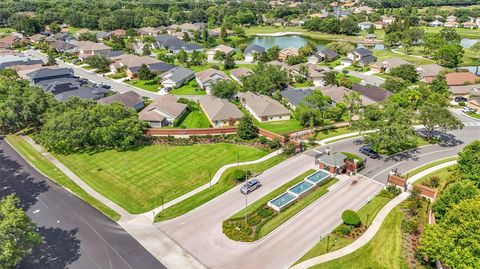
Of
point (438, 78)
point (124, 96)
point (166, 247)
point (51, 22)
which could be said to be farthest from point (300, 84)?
point (51, 22)

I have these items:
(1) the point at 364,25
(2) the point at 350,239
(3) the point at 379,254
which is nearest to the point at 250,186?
(2) the point at 350,239

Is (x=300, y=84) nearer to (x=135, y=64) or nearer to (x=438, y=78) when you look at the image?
(x=438, y=78)

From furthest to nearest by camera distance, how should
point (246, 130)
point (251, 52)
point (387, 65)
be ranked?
1. point (251, 52)
2. point (387, 65)
3. point (246, 130)

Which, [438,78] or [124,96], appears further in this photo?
[438,78]

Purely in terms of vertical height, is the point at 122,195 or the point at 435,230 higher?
the point at 435,230

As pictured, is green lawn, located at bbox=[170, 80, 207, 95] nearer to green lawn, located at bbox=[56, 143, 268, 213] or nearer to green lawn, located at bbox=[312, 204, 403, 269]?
green lawn, located at bbox=[56, 143, 268, 213]

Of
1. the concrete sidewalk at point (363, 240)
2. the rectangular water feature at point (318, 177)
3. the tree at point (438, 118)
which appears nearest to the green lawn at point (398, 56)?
the tree at point (438, 118)

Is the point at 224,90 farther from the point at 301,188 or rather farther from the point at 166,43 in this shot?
the point at 166,43

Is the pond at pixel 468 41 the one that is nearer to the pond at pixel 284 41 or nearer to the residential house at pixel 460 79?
the pond at pixel 284 41
